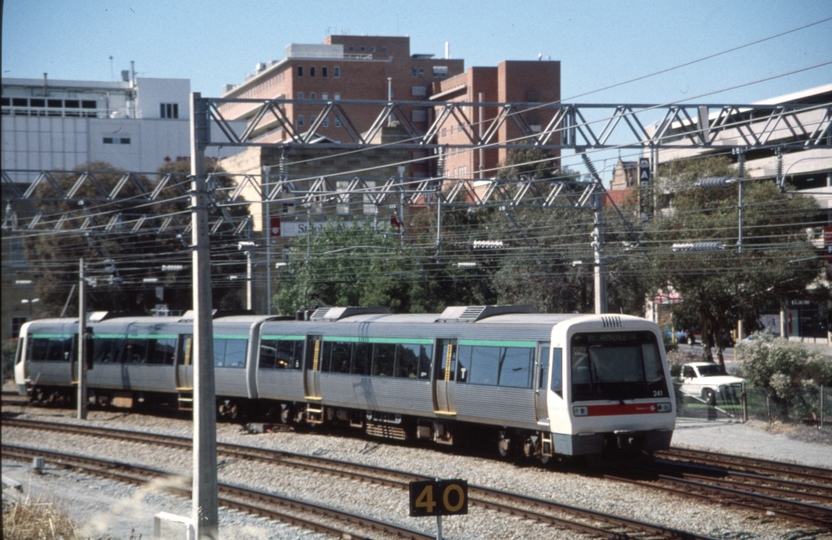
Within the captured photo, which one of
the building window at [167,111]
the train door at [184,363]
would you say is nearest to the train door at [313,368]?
the train door at [184,363]

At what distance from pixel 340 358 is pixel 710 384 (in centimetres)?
1300

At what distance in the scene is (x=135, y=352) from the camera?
29625mm

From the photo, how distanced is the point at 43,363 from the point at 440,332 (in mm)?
20810

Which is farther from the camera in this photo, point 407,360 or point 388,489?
point 407,360

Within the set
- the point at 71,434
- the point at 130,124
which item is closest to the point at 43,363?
the point at 71,434

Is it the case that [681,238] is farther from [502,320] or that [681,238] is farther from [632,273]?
[502,320]

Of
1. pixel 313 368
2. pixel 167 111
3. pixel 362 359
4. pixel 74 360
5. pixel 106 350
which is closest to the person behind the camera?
pixel 362 359

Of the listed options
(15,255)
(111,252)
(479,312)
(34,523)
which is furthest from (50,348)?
(34,523)

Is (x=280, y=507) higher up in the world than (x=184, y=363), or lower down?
lower down

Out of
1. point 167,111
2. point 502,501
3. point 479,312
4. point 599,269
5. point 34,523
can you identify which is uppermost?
point 167,111

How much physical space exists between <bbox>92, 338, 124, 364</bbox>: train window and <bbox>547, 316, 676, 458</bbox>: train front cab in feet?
62.2

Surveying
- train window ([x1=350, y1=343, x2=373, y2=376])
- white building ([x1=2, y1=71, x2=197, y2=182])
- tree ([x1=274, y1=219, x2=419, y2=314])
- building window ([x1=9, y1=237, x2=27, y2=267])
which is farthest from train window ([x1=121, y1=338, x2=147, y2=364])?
white building ([x1=2, y1=71, x2=197, y2=182])

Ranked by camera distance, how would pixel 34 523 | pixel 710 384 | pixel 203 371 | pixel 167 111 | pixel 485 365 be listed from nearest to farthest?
pixel 34 523 < pixel 203 371 < pixel 485 365 < pixel 710 384 < pixel 167 111

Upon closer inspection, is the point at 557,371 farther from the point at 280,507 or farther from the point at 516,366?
the point at 280,507
